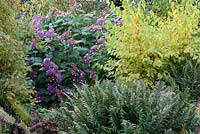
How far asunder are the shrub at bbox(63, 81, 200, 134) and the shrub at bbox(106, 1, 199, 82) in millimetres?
976

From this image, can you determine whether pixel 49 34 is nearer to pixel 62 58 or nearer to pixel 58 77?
pixel 62 58

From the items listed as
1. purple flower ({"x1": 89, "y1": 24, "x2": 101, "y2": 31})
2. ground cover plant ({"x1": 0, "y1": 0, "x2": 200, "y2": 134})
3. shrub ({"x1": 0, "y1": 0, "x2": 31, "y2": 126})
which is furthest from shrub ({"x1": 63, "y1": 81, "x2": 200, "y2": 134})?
purple flower ({"x1": 89, "y1": 24, "x2": 101, "y2": 31})

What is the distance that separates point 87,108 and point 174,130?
828 mm

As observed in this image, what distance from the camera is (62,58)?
5.96 metres

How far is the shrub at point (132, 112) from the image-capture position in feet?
13.0

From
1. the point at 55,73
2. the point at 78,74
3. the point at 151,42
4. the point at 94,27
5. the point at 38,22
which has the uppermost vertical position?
the point at 38,22

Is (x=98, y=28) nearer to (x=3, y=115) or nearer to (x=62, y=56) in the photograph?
(x=62, y=56)

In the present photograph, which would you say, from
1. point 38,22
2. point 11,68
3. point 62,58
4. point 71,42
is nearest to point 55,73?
point 62,58

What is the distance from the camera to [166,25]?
535cm

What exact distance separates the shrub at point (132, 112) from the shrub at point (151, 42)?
3.20 ft

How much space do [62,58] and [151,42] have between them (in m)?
1.34

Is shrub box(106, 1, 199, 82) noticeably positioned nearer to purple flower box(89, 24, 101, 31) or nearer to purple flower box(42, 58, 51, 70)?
purple flower box(42, 58, 51, 70)

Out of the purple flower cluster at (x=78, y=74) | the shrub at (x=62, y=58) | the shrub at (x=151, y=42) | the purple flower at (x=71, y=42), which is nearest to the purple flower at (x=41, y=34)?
the shrub at (x=62, y=58)

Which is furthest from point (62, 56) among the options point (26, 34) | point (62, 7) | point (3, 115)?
point (62, 7)
